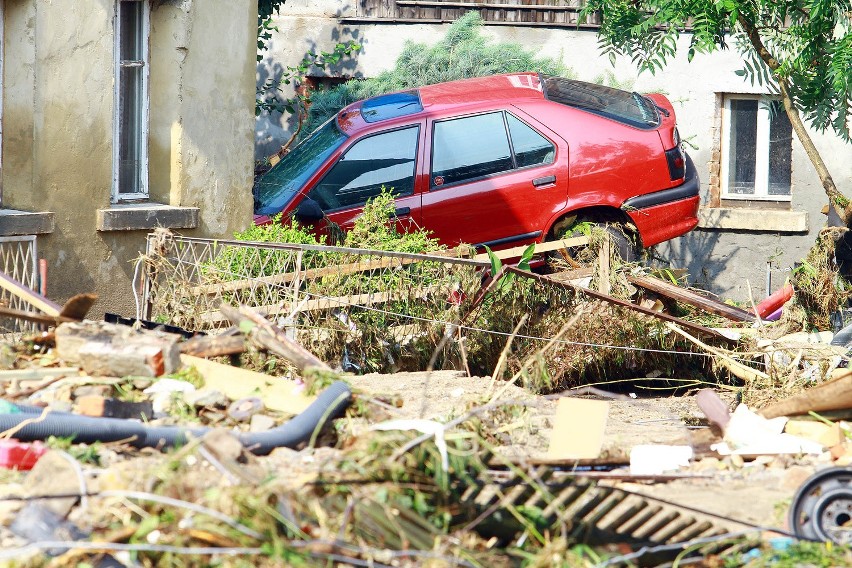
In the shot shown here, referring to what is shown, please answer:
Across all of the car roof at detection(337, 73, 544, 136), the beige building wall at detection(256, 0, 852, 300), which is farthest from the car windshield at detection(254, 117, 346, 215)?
the beige building wall at detection(256, 0, 852, 300)

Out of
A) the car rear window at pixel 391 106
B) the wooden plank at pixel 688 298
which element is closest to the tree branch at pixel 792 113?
the wooden plank at pixel 688 298

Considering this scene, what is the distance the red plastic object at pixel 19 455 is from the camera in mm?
4812

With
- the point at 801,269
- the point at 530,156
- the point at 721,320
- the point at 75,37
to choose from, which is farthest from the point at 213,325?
the point at 801,269

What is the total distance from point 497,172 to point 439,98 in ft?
2.87

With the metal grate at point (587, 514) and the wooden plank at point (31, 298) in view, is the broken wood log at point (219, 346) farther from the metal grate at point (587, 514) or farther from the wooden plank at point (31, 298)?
the metal grate at point (587, 514)

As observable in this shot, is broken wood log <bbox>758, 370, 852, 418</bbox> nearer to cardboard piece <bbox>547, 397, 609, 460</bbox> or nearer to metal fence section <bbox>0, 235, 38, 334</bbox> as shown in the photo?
cardboard piece <bbox>547, 397, 609, 460</bbox>

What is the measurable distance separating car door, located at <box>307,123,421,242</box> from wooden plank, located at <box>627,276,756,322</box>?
6.05ft

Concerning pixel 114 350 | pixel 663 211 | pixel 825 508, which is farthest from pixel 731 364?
pixel 114 350

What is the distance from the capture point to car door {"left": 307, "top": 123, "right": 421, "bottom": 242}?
891 centimetres

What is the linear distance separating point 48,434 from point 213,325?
2621 mm

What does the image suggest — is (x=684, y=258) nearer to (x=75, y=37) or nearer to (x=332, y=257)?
(x=332, y=257)

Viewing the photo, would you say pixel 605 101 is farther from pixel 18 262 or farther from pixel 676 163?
pixel 18 262

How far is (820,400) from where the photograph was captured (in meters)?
6.18

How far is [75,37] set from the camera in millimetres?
7660
